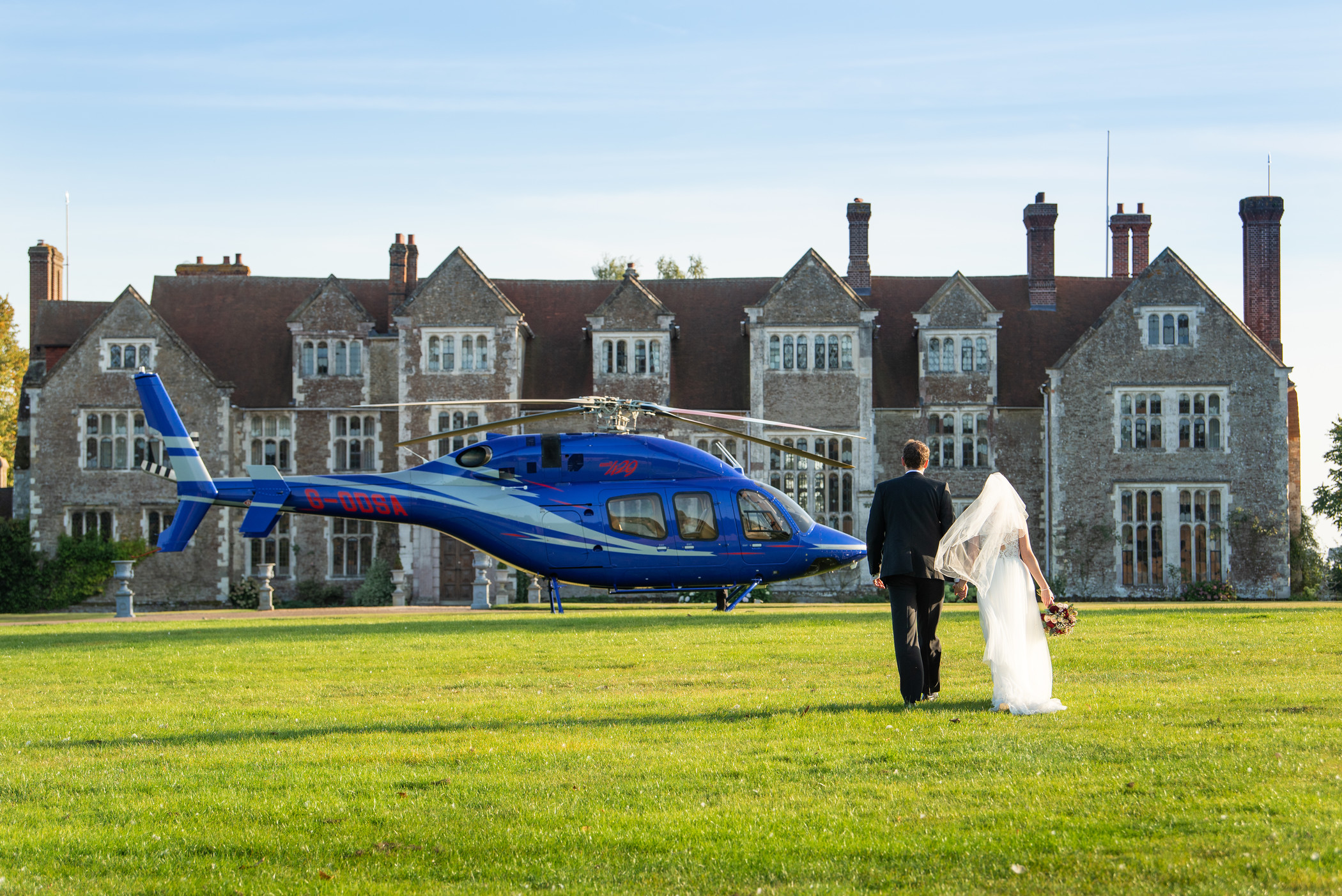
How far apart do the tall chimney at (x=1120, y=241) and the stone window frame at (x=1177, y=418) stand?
678 centimetres

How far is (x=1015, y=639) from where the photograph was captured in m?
9.85

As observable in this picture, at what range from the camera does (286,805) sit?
7.28 m

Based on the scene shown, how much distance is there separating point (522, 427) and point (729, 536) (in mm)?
20902

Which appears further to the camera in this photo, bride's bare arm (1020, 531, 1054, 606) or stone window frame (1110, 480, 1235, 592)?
stone window frame (1110, 480, 1235, 592)

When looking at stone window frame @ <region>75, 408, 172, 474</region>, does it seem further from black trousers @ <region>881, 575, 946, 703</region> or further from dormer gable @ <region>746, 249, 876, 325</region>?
black trousers @ <region>881, 575, 946, 703</region>

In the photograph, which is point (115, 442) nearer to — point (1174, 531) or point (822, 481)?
point (822, 481)

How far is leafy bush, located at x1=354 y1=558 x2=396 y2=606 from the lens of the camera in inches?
1307

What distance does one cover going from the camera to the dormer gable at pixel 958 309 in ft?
112

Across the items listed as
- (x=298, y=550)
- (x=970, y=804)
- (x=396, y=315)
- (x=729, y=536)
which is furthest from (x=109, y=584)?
(x=970, y=804)

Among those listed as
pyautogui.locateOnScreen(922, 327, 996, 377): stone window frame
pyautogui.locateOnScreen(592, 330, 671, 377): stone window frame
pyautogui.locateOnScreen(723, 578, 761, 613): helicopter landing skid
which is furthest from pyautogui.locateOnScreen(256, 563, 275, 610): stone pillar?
pyautogui.locateOnScreen(723, 578, 761, 613): helicopter landing skid

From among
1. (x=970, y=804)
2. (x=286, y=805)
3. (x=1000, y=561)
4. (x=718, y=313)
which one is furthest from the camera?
(x=718, y=313)

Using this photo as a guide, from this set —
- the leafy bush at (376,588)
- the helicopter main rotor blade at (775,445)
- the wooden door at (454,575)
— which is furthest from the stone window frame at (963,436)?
the helicopter main rotor blade at (775,445)

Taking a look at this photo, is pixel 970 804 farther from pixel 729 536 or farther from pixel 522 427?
pixel 522 427

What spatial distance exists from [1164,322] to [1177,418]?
8.33ft
